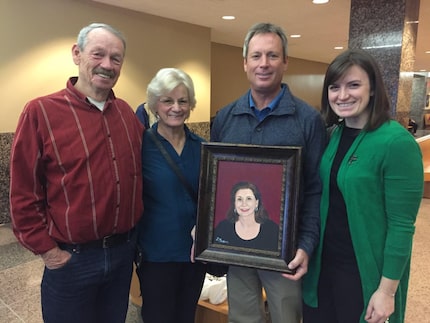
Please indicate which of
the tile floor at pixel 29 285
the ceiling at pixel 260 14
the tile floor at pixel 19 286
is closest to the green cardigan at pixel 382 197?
the tile floor at pixel 29 285

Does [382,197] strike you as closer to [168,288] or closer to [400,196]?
[400,196]

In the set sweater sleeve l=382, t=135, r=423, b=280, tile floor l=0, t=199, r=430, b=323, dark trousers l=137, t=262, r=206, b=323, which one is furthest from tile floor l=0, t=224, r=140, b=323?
sweater sleeve l=382, t=135, r=423, b=280

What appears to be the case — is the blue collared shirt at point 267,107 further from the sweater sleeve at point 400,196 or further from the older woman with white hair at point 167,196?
the sweater sleeve at point 400,196

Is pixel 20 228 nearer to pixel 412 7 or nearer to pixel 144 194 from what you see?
pixel 144 194

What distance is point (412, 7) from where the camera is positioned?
3.68 m

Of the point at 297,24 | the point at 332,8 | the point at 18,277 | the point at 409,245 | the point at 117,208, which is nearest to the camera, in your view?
the point at 409,245

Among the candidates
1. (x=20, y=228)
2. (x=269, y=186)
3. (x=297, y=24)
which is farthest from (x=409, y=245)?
(x=297, y=24)

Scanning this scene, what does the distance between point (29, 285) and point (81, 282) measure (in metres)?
1.77

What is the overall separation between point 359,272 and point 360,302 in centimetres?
12

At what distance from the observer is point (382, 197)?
1115mm

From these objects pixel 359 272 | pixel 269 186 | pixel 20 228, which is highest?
pixel 269 186

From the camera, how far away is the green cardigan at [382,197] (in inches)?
42.1

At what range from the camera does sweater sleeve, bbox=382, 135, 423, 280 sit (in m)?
1.06

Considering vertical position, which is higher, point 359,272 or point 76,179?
point 76,179
